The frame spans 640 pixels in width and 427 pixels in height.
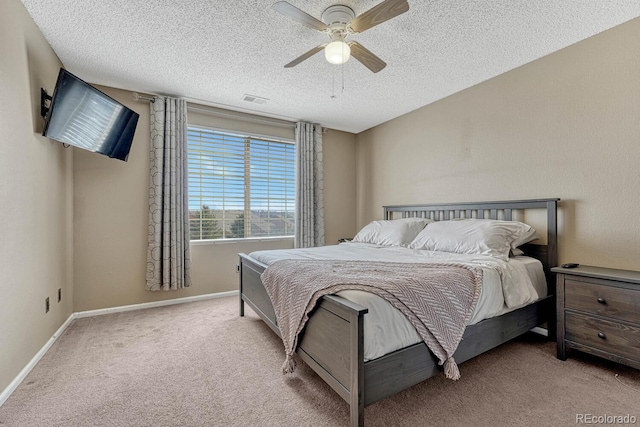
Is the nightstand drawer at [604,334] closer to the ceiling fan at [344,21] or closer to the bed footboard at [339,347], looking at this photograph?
the bed footboard at [339,347]

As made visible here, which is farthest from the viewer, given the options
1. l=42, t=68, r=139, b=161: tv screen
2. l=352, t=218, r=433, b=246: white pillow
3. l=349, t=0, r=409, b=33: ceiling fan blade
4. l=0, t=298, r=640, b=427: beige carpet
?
l=352, t=218, r=433, b=246: white pillow

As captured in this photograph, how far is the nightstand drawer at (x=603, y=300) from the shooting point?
186 cm

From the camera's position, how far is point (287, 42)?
8.04 feet

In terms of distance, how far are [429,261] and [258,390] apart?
5.06ft

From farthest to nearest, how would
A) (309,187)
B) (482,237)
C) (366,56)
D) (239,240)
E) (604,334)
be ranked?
(309,187)
(239,240)
(482,237)
(366,56)
(604,334)

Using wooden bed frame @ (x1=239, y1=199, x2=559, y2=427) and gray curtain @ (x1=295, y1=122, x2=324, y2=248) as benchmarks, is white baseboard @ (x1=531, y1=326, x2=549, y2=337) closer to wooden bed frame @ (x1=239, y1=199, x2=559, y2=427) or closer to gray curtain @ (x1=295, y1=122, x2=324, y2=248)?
wooden bed frame @ (x1=239, y1=199, x2=559, y2=427)

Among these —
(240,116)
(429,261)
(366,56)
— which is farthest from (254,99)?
(429,261)

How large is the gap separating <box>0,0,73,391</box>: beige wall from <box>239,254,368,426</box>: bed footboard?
1860mm

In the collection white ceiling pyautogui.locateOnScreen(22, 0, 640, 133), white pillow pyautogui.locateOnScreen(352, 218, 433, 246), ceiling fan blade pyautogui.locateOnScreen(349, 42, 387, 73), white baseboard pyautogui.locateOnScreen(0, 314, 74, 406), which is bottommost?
white baseboard pyautogui.locateOnScreen(0, 314, 74, 406)

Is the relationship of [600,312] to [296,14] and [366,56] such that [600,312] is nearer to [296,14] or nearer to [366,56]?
[366,56]

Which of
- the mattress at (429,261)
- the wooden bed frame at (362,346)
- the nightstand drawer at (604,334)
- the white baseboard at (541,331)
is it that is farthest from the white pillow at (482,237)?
the white baseboard at (541,331)

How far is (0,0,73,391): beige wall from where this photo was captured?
1789 millimetres

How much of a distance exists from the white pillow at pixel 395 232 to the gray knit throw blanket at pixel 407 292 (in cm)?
120

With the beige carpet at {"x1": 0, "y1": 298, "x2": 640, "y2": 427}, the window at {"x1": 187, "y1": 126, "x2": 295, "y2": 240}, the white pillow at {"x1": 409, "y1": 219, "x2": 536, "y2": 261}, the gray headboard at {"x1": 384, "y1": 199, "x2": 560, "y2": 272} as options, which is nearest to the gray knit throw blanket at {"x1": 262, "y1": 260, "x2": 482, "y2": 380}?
the beige carpet at {"x1": 0, "y1": 298, "x2": 640, "y2": 427}
